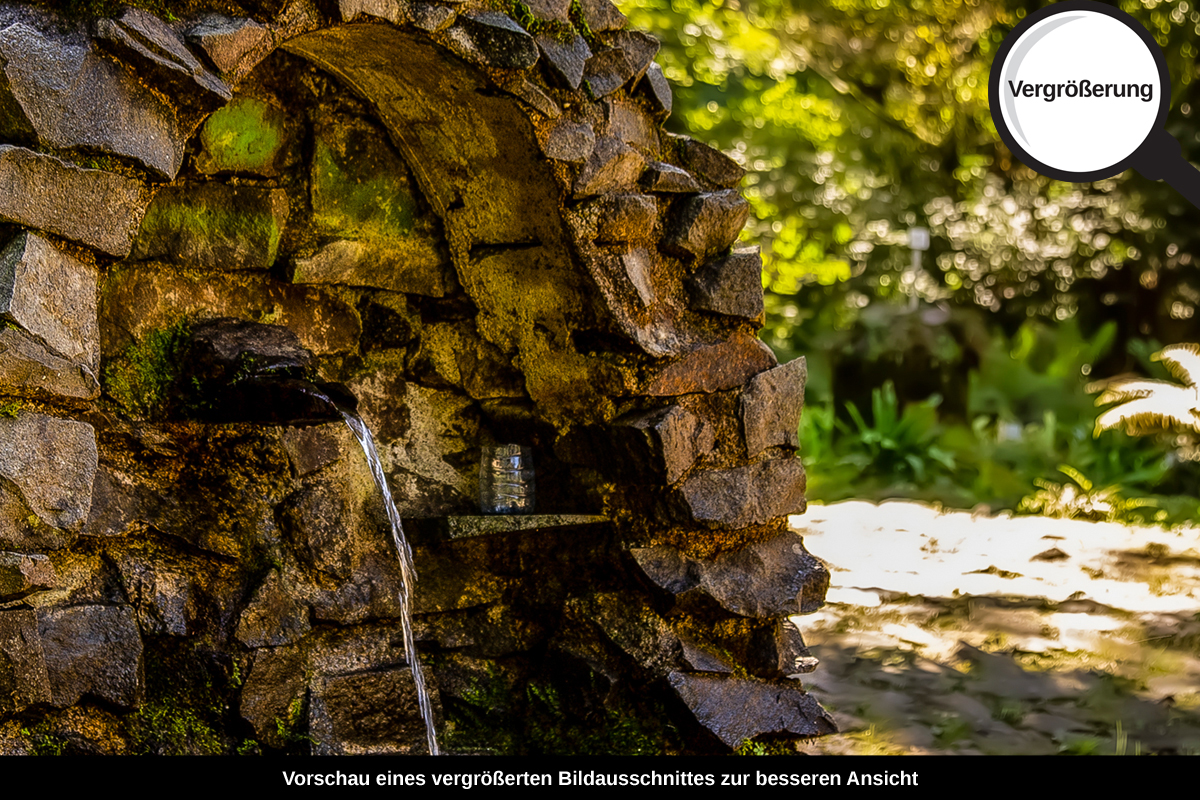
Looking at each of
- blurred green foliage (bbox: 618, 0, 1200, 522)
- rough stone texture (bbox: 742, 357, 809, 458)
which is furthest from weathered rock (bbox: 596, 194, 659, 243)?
blurred green foliage (bbox: 618, 0, 1200, 522)

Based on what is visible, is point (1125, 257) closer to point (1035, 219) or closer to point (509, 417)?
point (1035, 219)

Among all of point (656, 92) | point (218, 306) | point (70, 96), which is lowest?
point (218, 306)

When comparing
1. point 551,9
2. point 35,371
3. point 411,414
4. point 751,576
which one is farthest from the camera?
point 411,414

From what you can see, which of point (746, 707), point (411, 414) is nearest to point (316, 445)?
point (411, 414)

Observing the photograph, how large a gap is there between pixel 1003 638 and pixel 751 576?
2.25 metres

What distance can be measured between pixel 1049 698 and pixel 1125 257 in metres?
7.83

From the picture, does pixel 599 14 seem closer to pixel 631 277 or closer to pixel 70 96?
pixel 631 277

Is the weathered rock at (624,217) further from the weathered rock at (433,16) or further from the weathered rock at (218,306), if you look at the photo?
the weathered rock at (218,306)

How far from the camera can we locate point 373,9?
2.31m

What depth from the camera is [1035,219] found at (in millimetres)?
11133

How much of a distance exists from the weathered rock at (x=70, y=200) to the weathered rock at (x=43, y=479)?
13.3 inches

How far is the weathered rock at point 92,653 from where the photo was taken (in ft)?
7.19

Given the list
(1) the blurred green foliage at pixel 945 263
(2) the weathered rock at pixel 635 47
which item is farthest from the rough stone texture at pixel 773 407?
(1) the blurred green foliage at pixel 945 263

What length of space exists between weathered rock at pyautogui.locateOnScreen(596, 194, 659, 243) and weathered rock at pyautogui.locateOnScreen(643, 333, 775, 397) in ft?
1.13
